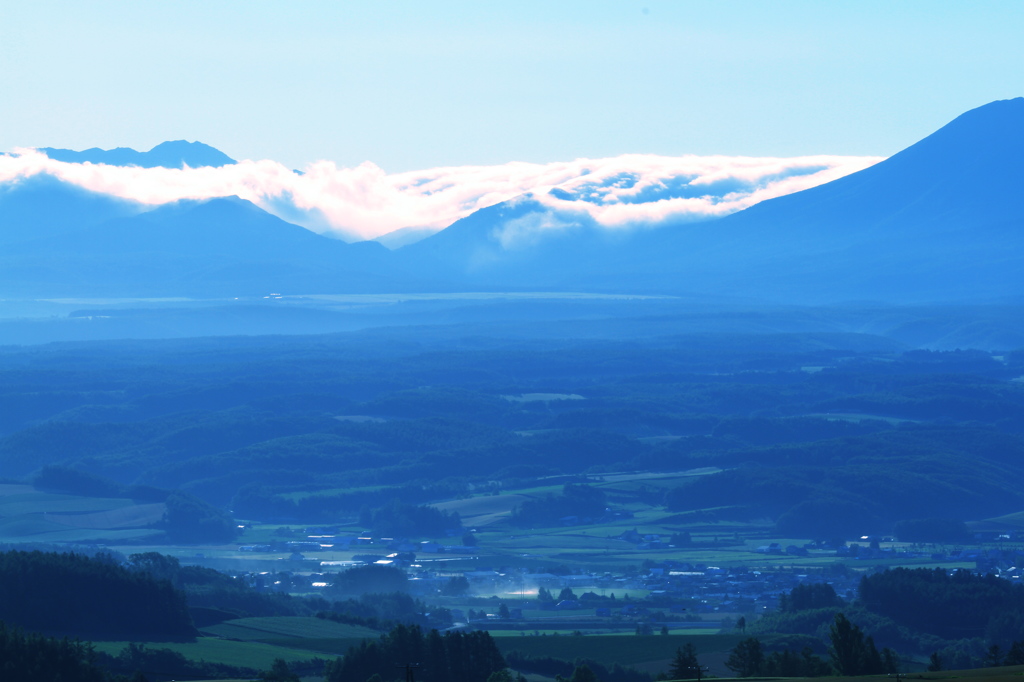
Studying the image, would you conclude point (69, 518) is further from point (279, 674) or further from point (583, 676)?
point (583, 676)

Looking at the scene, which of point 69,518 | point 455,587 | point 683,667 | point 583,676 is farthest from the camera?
point 69,518

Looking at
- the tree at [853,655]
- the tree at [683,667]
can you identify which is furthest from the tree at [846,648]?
the tree at [683,667]

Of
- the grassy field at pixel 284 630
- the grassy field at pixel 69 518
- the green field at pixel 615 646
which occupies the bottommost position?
the green field at pixel 615 646

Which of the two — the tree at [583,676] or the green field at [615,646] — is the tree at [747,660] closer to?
the tree at [583,676]

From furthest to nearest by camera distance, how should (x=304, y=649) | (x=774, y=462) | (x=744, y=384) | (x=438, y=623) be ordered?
(x=744, y=384), (x=774, y=462), (x=438, y=623), (x=304, y=649)

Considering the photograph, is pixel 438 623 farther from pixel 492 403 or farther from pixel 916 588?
pixel 492 403

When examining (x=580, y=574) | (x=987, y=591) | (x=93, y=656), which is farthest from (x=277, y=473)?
(x=93, y=656)

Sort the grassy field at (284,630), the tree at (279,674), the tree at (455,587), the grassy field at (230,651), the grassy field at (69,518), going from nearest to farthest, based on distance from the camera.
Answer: the tree at (279,674) → the grassy field at (230,651) → the grassy field at (284,630) → the tree at (455,587) → the grassy field at (69,518)

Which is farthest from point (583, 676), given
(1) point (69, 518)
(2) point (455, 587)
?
(1) point (69, 518)
